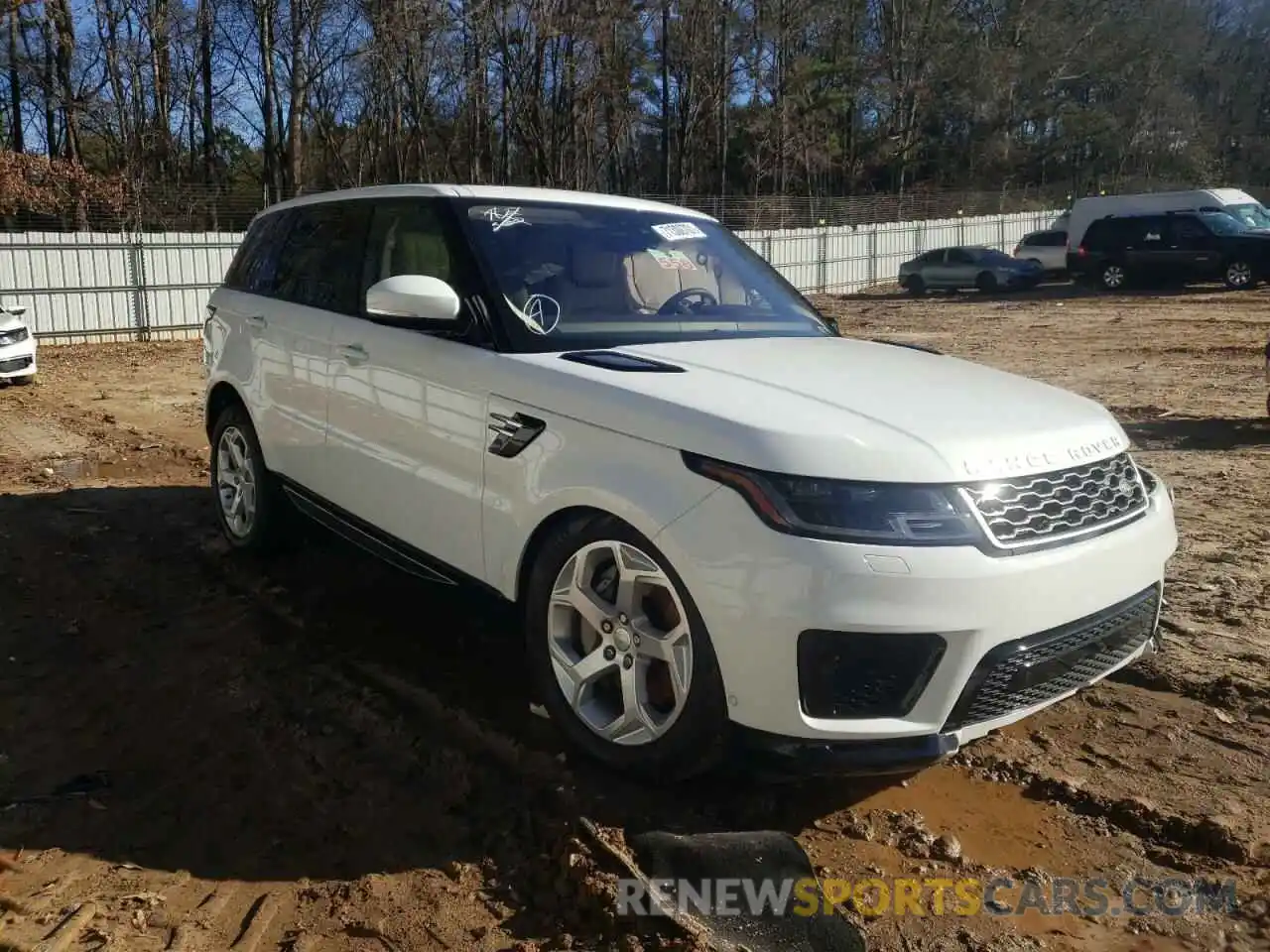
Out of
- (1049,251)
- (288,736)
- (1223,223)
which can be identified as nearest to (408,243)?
(288,736)

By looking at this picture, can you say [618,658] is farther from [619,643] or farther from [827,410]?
[827,410]

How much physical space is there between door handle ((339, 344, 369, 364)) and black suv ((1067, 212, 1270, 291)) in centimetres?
2595

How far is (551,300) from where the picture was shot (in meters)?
3.87

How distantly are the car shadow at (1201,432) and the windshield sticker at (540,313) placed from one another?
654 centimetres

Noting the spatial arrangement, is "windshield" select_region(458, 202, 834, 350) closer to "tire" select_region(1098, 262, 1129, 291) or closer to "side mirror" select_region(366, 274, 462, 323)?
"side mirror" select_region(366, 274, 462, 323)

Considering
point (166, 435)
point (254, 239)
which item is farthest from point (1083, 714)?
point (166, 435)

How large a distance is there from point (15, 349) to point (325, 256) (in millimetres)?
9958

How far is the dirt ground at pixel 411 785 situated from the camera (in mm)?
2721

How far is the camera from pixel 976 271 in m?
29.6

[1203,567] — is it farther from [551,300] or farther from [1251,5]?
[1251,5]

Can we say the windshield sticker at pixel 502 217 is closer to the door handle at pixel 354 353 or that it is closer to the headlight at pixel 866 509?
the door handle at pixel 354 353

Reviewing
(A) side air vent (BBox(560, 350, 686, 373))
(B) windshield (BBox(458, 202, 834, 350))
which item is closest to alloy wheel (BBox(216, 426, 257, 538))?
(B) windshield (BBox(458, 202, 834, 350))

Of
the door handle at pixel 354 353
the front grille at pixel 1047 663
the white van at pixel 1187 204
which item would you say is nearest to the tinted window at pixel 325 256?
the door handle at pixel 354 353

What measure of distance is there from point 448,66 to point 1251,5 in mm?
55283
